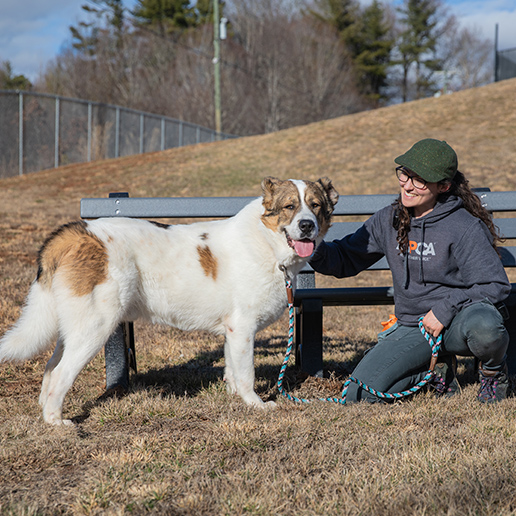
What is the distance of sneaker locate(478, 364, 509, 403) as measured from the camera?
13.0 ft

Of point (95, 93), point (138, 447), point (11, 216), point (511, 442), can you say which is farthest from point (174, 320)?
point (95, 93)

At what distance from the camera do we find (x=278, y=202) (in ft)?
13.3

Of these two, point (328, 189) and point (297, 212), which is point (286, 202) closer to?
point (297, 212)

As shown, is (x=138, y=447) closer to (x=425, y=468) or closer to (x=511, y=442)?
(x=425, y=468)

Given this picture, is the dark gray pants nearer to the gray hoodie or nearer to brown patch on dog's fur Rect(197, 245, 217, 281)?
the gray hoodie

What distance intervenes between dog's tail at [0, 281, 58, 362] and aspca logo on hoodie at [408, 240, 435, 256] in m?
2.42

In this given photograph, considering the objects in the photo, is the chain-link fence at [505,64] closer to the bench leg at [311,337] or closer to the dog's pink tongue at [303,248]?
the bench leg at [311,337]

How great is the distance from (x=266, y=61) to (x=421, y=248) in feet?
148

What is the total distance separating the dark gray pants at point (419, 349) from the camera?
3.72 m

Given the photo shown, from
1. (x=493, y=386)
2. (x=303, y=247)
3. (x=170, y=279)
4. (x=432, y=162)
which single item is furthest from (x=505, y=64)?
(x=170, y=279)

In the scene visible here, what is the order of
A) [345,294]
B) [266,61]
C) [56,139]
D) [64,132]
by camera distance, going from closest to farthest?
[345,294] < [56,139] < [64,132] < [266,61]

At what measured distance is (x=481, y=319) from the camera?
371 cm

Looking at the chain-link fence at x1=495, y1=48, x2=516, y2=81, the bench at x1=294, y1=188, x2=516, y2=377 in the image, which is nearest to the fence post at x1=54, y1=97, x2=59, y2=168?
the bench at x1=294, y1=188, x2=516, y2=377

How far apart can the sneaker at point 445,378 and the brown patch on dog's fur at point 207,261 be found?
175cm
